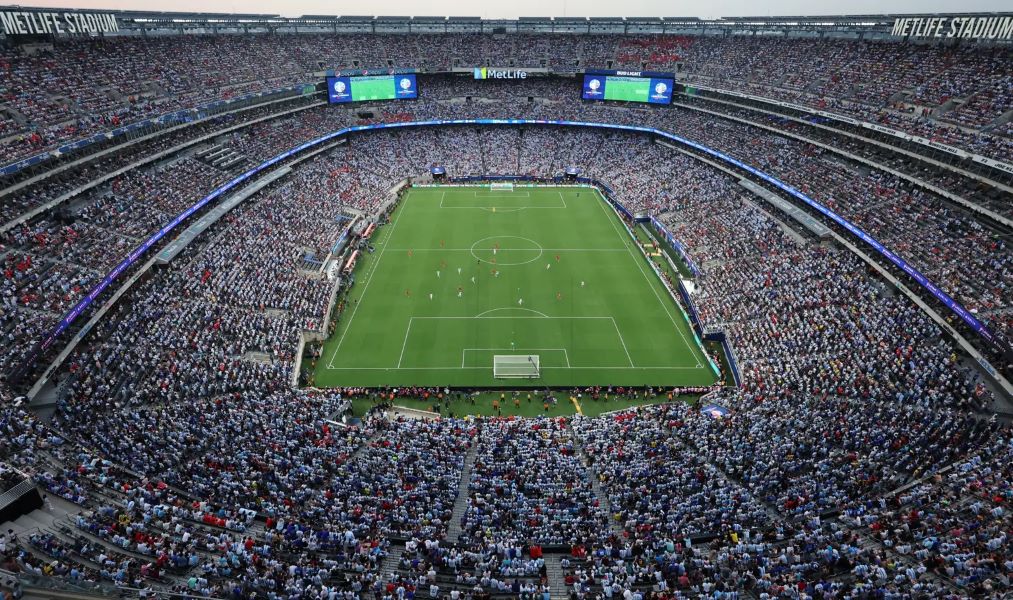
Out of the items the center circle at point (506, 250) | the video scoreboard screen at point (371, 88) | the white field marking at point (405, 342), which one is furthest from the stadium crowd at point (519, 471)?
the video scoreboard screen at point (371, 88)

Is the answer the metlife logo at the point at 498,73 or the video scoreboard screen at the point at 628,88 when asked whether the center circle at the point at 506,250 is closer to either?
the video scoreboard screen at the point at 628,88

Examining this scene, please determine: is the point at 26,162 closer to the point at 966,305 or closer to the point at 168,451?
the point at 168,451

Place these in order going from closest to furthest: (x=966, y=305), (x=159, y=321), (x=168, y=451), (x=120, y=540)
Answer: (x=120, y=540)
(x=168, y=451)
(x=966, y=305)
(x=159, y=321)

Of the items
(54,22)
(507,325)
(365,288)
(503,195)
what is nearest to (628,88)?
(503,195)

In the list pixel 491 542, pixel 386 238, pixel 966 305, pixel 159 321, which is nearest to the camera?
pixel 491 542

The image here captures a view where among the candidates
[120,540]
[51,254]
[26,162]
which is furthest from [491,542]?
[26,162]

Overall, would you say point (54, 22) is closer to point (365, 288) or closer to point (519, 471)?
point (365, 288)
